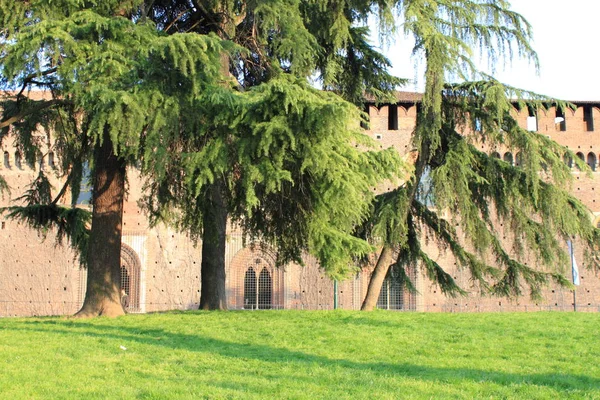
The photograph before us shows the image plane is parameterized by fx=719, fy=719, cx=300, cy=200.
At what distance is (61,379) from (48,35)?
12.8 ft

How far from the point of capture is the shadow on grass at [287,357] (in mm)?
5176

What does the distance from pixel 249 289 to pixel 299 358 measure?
57.8ft

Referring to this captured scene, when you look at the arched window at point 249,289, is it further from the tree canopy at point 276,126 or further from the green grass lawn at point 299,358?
the green grass lawn at point 299,358

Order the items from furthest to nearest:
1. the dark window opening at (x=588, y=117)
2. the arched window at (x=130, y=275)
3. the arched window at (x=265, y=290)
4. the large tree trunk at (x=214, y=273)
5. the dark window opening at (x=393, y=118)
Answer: the arched window at (x=265, y=290) < the arched window at (x=130, y=275) < the dark window opening at (x=588, y=117) < the dark window opening at (x=393, y=118) < the large tree trunk at (x=214, y=273)

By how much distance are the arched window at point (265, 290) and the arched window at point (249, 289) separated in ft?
0.66

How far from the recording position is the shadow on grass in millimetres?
5176

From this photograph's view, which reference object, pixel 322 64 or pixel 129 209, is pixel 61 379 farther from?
pixel 129 209

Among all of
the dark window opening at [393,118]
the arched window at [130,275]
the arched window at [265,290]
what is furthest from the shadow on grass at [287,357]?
the dark window opening at [393,118]

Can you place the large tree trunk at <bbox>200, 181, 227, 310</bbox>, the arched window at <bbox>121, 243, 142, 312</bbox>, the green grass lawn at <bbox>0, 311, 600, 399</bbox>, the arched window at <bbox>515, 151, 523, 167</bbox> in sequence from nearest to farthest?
the green grass lawn at <bbox>0, 311, 600, 399</bbox>
the large tree trunk at <bbox>200, 181, 227, 310</bbox>
the arched window at <bbox>515, 151, 523, 167</bbox>
the arched window at <bbox>121, 243, 142, 312</bbox>

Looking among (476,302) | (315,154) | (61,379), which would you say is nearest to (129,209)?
(476,302)

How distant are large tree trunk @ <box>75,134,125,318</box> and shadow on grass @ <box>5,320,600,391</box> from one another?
88 cm

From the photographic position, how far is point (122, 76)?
7637mm

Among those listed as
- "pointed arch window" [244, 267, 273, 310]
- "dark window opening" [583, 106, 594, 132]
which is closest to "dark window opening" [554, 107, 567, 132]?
"dark window opening" [583, 106, 594, 132]

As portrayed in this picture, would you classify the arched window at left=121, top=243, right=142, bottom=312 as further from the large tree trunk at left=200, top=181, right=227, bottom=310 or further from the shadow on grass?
the shadow on grass
